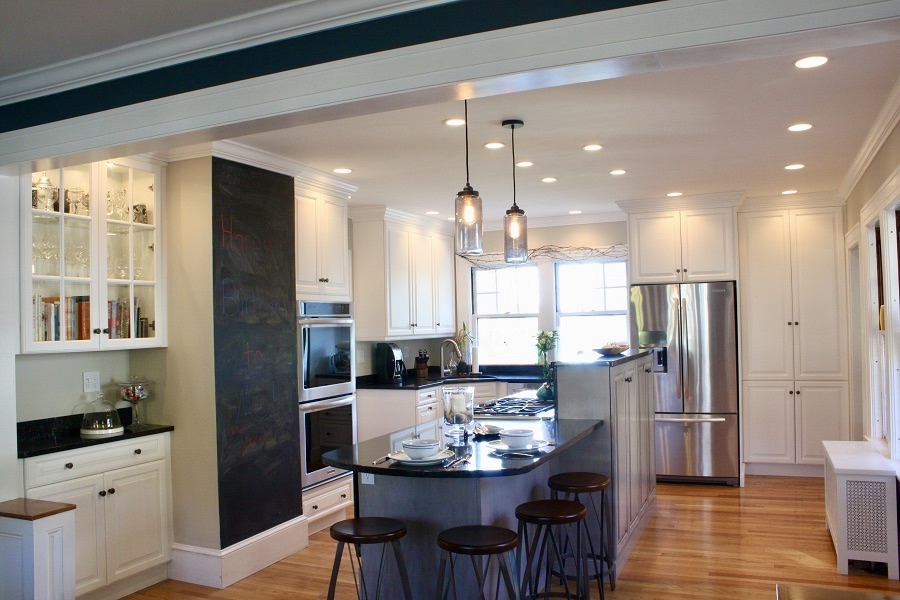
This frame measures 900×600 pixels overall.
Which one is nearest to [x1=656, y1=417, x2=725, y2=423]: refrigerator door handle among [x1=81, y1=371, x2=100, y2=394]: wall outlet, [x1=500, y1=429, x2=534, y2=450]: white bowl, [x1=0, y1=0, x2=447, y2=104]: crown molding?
[x1=500, y1=429, x2=534, y2=450]: white bowl

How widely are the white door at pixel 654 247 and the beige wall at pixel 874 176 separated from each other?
1.35 metres

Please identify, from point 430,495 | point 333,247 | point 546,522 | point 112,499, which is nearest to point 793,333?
point 333,247

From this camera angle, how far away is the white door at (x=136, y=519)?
3779mm

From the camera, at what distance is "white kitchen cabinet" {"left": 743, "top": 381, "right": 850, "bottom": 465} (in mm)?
6355

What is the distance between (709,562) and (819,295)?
321 cm

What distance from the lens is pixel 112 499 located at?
3785mm

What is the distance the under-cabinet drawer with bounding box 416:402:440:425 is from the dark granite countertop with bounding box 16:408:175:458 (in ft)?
8.14

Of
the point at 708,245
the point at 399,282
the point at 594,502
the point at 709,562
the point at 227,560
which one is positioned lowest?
the point at 709,562

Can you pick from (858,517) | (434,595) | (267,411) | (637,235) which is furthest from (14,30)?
(637,235)

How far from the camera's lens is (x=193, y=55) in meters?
2.75

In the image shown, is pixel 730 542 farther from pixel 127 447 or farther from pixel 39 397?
pixel 39 397

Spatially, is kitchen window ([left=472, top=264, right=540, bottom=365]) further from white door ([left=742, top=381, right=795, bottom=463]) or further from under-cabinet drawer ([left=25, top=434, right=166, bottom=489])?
under-cabinet drawer ([left=25, top=434, right=166, bottom=489])

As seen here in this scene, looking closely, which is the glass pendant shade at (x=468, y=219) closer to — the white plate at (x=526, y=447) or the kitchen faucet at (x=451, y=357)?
the white plate at (x=526, y=447)

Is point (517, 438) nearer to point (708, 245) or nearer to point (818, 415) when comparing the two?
point (708, 245)
